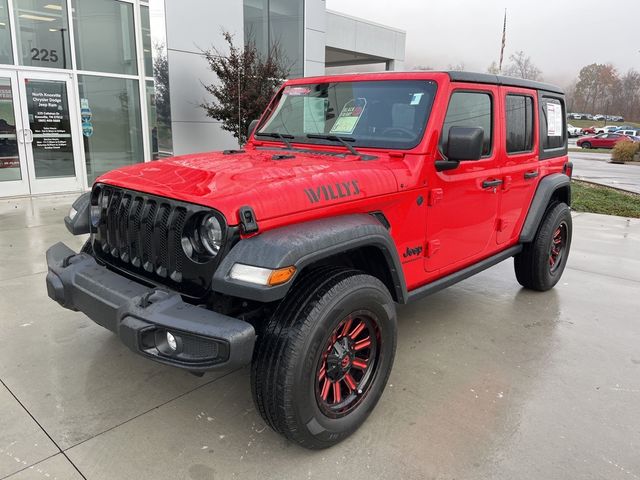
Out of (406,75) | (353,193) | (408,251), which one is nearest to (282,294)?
(353,193)

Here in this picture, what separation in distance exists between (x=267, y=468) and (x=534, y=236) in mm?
3205

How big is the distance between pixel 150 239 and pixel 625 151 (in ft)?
94.0

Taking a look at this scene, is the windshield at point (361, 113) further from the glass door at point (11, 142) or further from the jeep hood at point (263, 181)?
the glass door at point (11, 142)

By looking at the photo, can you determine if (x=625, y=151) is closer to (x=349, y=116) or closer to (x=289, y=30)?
(x=289, y=30)

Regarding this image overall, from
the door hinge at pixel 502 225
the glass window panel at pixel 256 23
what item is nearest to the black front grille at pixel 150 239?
the door hinge at pixel 502 225

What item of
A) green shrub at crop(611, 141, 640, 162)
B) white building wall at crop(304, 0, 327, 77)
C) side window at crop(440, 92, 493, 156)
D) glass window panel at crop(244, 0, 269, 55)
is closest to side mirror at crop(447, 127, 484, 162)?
side window at crop(440, 92, 493, 156)

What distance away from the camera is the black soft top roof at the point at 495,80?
10.9ft

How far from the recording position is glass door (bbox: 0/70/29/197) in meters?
8.99

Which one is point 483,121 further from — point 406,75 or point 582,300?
point 582,300

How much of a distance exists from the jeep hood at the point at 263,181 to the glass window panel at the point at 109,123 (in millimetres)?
7982

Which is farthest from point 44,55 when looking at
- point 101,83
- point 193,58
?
point 193,58

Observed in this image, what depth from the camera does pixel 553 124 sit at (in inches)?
183

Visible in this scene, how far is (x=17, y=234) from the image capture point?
21.5ft

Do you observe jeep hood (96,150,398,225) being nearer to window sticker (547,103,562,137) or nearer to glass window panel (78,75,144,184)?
window sticker (547,103,562,137)
